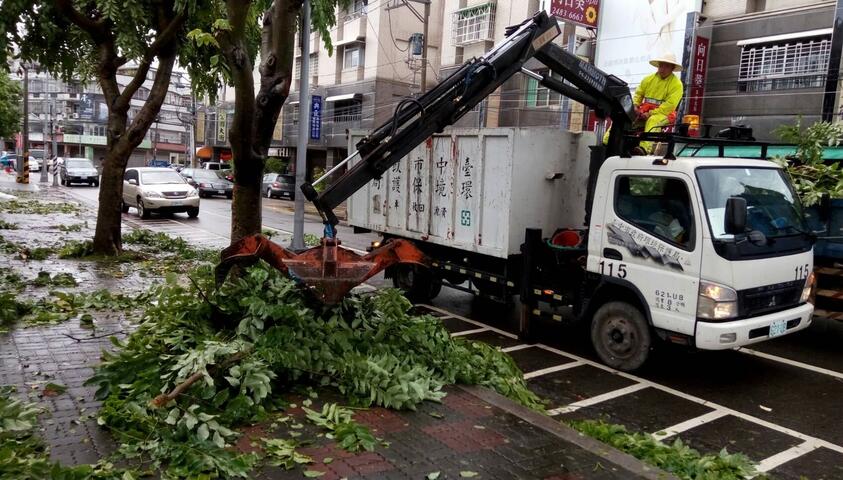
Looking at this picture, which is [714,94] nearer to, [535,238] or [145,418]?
[535,238]

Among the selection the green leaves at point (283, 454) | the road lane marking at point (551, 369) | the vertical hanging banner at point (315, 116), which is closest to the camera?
the green leaves at point (283, 454)

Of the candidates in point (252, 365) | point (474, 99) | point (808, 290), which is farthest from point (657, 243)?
point (252, 365)

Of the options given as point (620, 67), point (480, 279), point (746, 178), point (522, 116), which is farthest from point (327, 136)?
point (746, 178)

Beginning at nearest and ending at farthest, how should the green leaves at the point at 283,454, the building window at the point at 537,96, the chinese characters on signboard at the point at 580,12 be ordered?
the green leaves at the point at 283,454 < the chinese characters on signboard at the point at 580,12 < the building window at the point at 537,96

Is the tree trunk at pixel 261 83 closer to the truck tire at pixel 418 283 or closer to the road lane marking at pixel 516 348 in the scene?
the truck tire at pixel 418 283

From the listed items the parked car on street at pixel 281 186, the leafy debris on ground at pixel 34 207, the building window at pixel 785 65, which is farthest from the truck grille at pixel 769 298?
the parked car on street at pixel 281 186

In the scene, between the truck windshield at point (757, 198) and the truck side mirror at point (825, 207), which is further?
the truck side mirror at point (825, 207)

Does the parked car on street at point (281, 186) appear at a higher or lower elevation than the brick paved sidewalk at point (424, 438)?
higher

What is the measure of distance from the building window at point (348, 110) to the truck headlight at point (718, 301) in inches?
1193

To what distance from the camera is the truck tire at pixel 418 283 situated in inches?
379

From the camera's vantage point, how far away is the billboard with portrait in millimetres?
17078

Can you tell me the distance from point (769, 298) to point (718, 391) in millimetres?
994

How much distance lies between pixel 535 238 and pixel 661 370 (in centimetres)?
191

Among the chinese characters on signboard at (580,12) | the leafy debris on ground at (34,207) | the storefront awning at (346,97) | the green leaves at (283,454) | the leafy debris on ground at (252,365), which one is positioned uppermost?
the chinese characters on signboard at (580,12)
